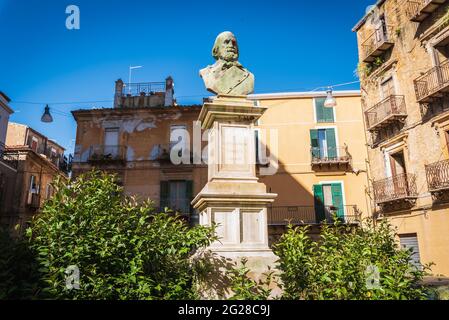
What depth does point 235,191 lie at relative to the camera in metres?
5.31

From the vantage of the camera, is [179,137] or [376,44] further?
[179,137]

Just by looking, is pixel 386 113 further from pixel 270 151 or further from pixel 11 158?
pixel 11 158

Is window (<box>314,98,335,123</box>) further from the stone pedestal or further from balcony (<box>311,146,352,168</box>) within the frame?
the stone pedestal

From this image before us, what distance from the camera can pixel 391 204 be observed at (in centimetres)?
1605

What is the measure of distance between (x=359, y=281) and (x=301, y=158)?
802 inches

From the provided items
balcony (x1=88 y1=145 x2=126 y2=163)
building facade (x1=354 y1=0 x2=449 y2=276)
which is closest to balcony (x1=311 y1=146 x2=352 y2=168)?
building facade (x1=354 y1=0 x2=449 y2=276)

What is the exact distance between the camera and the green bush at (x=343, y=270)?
353 cm

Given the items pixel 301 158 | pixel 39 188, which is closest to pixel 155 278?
pixel 301 158

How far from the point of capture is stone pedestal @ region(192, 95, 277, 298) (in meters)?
4.97

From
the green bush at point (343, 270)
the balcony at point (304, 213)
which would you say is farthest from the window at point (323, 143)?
the green bush at point (343, 270)

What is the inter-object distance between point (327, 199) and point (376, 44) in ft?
32.5

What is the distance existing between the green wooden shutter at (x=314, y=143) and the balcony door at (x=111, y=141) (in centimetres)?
1331

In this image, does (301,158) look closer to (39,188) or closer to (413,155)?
(413,155)

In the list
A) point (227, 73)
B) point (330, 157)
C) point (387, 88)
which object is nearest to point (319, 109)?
point (330, 157)
